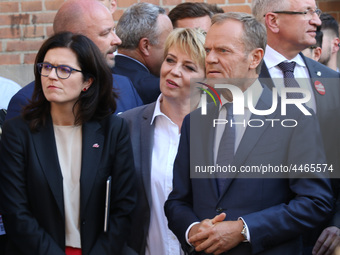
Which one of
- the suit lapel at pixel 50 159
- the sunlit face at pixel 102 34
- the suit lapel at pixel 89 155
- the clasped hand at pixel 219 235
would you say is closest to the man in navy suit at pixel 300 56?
the sunlit face at pixel 102 34

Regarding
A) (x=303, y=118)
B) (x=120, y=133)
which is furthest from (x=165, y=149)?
(x=303, y=118)

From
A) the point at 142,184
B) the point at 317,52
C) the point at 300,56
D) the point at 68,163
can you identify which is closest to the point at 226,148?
the point at 142,184

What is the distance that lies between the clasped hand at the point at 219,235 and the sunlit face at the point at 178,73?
1.02m

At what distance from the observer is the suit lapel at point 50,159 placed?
120 inches

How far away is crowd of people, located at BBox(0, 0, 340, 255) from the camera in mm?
2908

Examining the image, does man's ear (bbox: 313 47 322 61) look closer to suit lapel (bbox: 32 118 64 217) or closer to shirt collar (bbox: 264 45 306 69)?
shirt collar (bbox: 264 45 306 69)

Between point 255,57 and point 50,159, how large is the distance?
1.16m

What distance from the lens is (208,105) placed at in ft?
10.7

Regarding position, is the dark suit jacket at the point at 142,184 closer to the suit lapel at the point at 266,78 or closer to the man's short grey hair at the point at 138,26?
the suit lapel at the point at 266,78

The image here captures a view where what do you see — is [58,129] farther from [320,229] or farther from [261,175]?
[320,229]

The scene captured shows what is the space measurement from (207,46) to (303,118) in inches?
27.0

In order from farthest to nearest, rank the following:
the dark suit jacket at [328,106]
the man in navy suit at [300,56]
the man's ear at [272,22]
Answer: the man's ear at [272,22], the man in navy suit at [300,56], the dark suit jacket at [328,106]

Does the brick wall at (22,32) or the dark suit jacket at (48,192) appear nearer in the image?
the dark suit jacket at (48,192)

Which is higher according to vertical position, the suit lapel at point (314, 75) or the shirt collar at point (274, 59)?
the shirt collar at point (274, 59)
